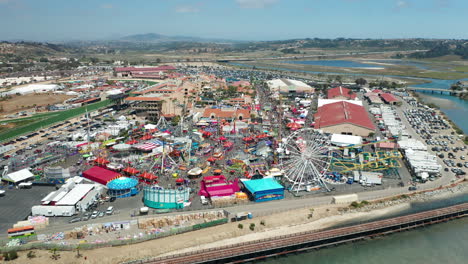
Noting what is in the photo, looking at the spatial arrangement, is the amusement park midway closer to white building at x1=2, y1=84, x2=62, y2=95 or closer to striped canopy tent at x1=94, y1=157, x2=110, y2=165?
striped canopy tent at x1=94, y1=157, x2=110, y2=165

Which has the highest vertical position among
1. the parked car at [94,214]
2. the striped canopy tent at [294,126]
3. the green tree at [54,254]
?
the striped canopy tent at [294,126]

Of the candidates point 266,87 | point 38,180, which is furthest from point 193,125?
point 266,87

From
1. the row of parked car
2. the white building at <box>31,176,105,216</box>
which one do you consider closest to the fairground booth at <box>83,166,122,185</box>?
the white building at <box>31,176,105,216</box>

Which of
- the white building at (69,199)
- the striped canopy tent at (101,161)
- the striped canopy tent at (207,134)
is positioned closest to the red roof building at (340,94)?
the striped canopy tent at (207,134)

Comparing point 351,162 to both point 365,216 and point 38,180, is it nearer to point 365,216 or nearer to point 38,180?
point 365,216

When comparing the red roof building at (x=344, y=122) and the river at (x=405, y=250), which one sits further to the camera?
the red roof building at (x=344, y=122)

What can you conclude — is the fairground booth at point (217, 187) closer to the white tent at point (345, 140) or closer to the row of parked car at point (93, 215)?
the row of parked car at point (93, 215)
